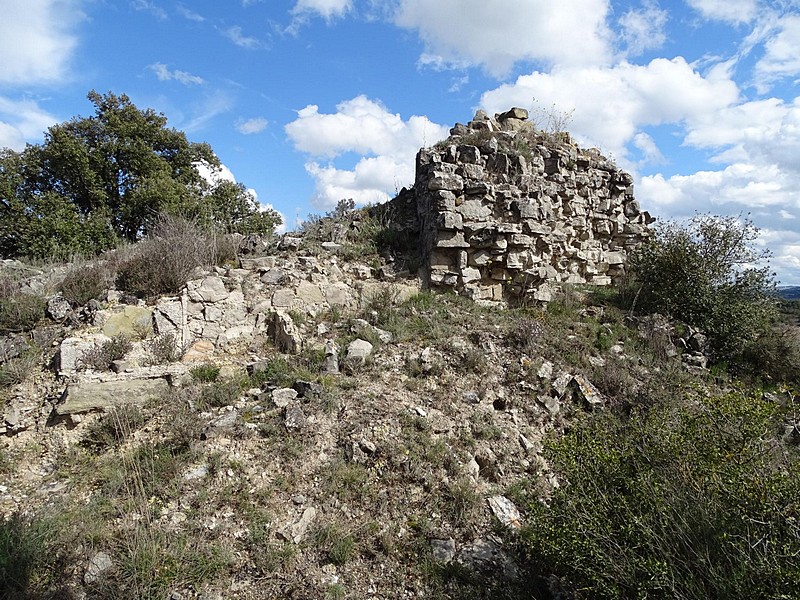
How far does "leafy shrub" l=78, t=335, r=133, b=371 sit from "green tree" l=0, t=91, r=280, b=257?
678cm

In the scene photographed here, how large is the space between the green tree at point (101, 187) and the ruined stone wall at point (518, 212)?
6.64 metres

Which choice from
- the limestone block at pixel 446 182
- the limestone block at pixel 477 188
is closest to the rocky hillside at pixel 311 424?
the limestone block at pixel 446 182

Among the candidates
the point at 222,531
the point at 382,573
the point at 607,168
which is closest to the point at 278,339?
the point at 222,531

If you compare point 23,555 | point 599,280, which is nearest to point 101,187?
point 23,555

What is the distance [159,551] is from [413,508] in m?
2.20

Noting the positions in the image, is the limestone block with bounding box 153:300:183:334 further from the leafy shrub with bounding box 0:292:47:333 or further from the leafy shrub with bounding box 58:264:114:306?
the leafy shrub with bounding box 0:292:47:333

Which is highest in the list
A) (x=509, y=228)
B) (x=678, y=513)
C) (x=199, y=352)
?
(x=509, y=228)

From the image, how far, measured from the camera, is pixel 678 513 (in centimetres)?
288

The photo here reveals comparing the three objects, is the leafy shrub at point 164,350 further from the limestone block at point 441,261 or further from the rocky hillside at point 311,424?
the limestone block at point 441,261

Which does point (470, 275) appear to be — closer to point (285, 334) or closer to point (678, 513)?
point (285, 334)

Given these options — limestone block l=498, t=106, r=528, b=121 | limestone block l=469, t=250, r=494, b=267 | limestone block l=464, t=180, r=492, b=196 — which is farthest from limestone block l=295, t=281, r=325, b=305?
limestone block l=498, t=106, r=528, b=121

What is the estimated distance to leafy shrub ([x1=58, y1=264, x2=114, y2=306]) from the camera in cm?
683

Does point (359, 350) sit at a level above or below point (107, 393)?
above

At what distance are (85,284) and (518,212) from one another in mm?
7569
